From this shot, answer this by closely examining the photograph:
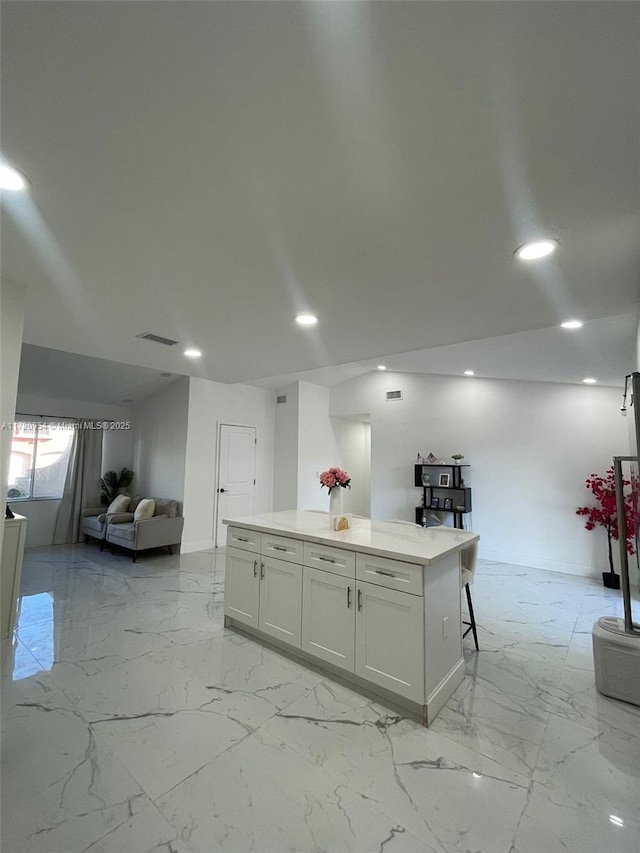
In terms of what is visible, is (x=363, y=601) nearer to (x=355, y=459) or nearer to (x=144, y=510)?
(x=144, y=510)

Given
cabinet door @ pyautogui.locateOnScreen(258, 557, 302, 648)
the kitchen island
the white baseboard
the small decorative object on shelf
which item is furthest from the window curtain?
the small decorative object on shelf

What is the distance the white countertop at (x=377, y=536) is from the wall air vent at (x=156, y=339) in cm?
184

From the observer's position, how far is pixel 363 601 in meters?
2.32

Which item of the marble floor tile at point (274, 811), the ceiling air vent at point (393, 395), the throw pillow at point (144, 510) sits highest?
the ceiling air vent at point (393, 395)

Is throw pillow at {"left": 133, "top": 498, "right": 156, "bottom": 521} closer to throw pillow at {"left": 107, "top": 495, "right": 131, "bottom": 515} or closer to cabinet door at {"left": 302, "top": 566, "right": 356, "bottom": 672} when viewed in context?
throw pillow at {"left": 107, "top": 495, "right": 131, "bottom": 515}

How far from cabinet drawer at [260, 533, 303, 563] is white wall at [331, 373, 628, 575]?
4.05 meters

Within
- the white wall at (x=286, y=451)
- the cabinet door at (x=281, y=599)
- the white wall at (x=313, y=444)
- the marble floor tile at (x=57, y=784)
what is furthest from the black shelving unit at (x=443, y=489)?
the marble floor tile at (x=57, y=784)

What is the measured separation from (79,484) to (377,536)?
597cm

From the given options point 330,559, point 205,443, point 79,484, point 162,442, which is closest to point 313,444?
point 205,443

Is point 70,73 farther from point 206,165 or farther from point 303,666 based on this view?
point 303,666

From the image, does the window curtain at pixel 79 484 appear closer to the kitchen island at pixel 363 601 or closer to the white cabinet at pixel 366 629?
the kitchen island at pixel 363 601

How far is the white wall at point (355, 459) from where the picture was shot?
7.81m

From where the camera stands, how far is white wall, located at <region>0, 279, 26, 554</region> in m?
2.34

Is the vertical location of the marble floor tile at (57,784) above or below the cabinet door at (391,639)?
below
